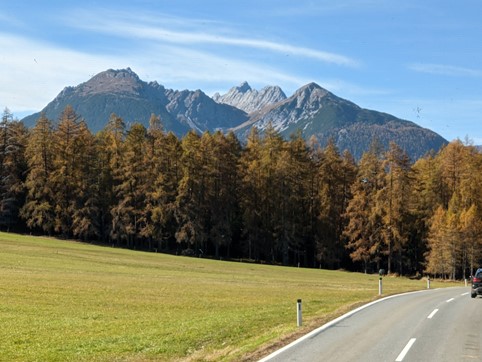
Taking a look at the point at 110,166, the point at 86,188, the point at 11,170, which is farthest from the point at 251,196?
the point at 11,170

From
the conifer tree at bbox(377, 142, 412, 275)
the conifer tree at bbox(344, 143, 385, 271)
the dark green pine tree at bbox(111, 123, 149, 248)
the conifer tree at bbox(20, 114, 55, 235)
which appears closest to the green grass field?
the dark green pine tree at bbox(111, 123, 149, 248)

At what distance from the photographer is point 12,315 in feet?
74.3

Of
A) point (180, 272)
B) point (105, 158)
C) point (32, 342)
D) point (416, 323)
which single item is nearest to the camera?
point (32, 342)

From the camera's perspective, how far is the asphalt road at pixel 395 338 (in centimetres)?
1355

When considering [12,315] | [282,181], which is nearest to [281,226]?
[282,181]

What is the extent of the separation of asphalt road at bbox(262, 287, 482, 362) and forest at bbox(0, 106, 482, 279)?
2236 inches

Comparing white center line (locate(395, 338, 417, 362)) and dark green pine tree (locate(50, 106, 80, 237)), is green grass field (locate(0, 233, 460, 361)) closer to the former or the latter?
white center line (locate(395, 338, 417, 362))

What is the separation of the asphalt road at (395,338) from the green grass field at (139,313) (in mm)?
1086

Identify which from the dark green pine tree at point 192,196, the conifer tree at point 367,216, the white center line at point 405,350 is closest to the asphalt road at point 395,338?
the white center line at point 405,350

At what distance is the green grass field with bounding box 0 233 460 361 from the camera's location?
15.9 m

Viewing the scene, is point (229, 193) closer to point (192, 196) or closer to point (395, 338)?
point (192, 196)

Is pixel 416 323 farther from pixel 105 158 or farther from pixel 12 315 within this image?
pixel 105 158

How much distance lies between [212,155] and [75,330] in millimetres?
64061

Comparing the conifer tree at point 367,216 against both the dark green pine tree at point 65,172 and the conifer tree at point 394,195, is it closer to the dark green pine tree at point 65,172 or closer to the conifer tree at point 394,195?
the conifer tree at point 394,195
